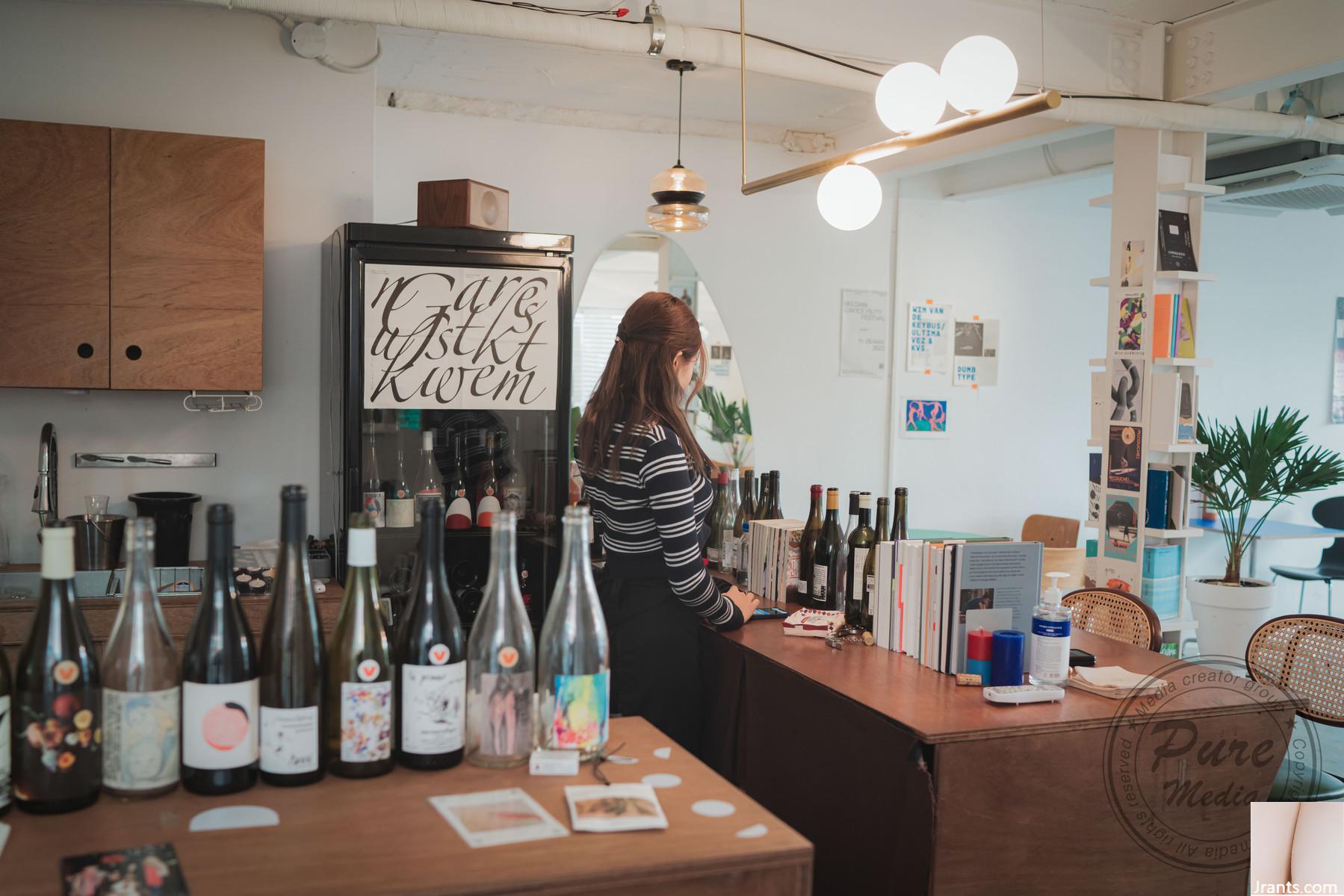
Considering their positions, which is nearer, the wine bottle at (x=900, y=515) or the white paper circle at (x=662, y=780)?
the white paper circle at (x=662, y=780)

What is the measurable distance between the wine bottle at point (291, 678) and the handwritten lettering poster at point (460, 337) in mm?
2050

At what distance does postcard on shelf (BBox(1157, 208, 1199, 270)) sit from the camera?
4348mm

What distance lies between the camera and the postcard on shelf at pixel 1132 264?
439 cm

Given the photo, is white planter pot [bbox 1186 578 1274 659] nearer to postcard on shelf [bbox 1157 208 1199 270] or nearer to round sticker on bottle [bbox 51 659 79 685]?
postcard on shelf [bbox 1157 208 1199 270]

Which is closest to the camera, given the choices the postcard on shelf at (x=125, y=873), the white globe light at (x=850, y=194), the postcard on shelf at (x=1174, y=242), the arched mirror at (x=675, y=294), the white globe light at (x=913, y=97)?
the postcard on shelf at (x=125, y=873)

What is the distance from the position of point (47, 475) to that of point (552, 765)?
8.41 ft

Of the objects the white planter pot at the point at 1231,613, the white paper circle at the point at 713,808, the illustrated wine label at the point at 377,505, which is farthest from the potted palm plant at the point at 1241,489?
the white paper circle at the point at 713,808

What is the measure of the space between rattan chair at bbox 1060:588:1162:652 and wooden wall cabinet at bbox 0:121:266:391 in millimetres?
2631

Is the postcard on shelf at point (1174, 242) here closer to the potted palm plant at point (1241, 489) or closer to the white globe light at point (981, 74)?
the potted palm plant at point (1241, 489)

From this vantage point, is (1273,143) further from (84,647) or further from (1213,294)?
(84,647)

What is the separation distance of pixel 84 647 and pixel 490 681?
0.48m

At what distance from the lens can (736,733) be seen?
270 cm

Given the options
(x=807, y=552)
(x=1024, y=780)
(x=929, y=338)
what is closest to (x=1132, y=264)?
(x=929, y=338)

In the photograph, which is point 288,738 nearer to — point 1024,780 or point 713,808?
point 713,808
